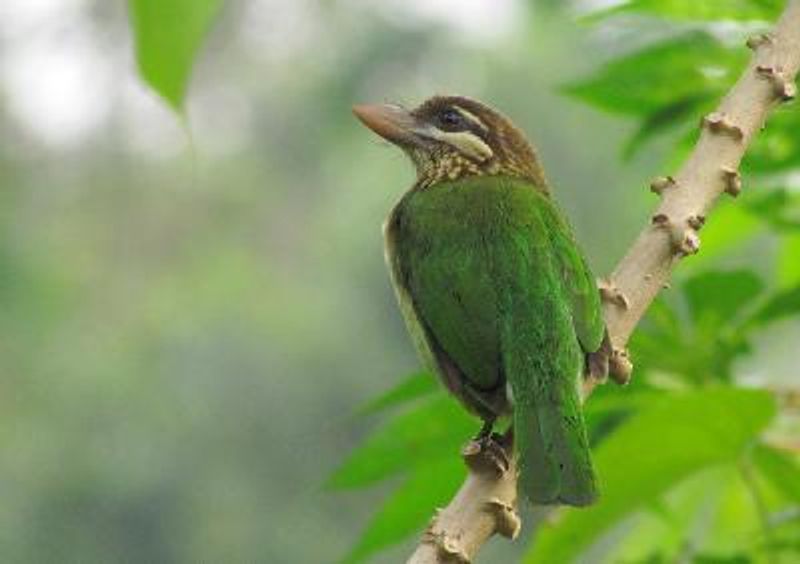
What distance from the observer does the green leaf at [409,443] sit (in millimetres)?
3344

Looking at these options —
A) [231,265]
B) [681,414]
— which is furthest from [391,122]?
[231,265]

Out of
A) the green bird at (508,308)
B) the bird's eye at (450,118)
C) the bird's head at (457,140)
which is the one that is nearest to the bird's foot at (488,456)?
the green bird at (508,308)

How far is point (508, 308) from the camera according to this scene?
3.39 m

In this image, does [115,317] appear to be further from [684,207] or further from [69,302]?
[684,207]

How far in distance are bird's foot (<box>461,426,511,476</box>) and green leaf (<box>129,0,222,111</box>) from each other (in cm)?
54

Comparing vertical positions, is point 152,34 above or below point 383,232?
above

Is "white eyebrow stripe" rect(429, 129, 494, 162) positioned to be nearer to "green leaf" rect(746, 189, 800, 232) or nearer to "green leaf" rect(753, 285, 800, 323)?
"green leaf" rect(746, 189, 800, 232)

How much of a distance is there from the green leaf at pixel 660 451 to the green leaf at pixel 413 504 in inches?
6.3

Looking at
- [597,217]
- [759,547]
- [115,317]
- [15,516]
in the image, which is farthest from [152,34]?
[115,317]

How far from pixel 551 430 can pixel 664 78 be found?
685mm

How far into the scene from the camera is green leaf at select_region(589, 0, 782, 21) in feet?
10.9

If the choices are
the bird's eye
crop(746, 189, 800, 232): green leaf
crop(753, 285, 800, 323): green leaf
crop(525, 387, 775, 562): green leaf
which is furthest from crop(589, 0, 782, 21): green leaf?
the bird's eye

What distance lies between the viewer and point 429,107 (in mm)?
4172

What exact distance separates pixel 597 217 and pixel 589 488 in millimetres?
30505
